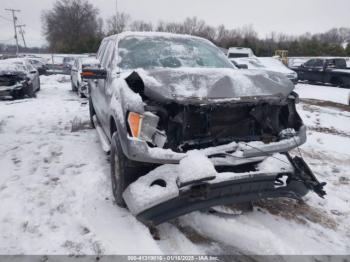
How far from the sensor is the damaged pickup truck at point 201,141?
2453 mm

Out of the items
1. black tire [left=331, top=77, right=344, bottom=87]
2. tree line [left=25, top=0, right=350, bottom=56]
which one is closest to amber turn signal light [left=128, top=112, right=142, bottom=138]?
black tire [left=331, top=77, right=344, bottom=87]

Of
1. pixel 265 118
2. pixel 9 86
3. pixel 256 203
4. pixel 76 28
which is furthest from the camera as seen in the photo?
pixel 76 28

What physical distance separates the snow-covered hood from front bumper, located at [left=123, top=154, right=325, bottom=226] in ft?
2.07

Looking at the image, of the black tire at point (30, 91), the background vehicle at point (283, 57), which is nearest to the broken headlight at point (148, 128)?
the black tire at point (30, 91)

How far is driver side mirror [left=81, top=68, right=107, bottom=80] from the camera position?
11.2 feet

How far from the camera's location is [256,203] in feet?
11.1

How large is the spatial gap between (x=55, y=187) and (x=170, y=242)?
1.74m

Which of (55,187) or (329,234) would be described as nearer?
(329,234)

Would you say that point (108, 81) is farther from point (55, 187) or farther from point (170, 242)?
point (170, 242)

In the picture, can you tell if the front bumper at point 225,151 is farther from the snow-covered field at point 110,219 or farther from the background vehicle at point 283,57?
the background vehicle at point 283,57

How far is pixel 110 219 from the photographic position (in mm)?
2918

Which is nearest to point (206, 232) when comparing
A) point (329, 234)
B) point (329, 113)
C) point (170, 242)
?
point (170, 242)

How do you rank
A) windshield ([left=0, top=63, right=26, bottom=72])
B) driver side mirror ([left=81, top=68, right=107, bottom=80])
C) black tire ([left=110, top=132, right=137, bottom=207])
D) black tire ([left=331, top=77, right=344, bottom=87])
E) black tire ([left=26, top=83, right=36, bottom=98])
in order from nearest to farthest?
Answer: 1. black tire ([left=110, top=132, right=137, bottom=207])
2. driver side mirror ([left=81, top=68, right=107, bottom=80])
3. windshield ([left=0, top=63, right=26, bottom=72])
4. black tire ([left=26, top=83, right=36, bottom=98])
5. black tire ([left=331, top=77, right=344, bottom=87])

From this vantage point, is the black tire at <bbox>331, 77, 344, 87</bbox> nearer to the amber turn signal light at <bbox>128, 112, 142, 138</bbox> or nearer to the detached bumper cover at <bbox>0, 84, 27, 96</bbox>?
the detached bumper cover at <bbox>0, 84, 27, 96</bbox>
